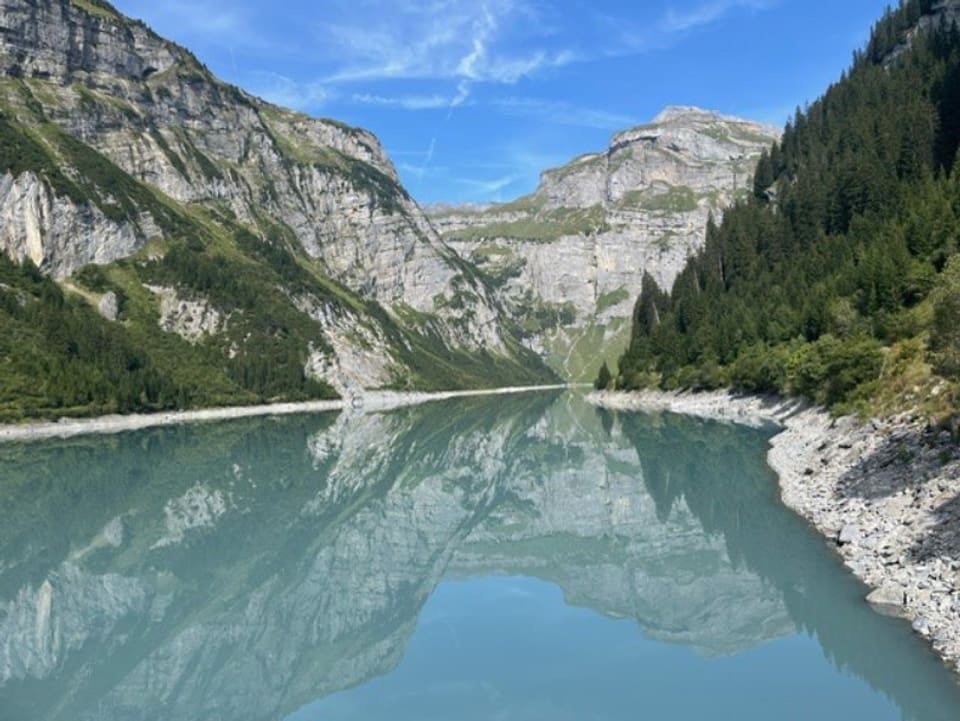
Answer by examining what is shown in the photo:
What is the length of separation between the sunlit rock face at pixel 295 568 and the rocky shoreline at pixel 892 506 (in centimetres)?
340

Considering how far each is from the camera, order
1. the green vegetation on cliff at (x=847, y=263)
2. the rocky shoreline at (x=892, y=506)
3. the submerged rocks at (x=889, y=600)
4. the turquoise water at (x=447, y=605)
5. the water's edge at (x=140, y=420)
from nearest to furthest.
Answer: the turquoise water at (x=447, y=605) < the rocky shoreline at (x=892, y=506) < the submerged rocks at (x=889, y=600) < the green vegetation on cliff at (x=847, y=263) < the water's edge at (x=140, y=420)

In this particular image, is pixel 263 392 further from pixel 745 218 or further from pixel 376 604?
pixel 376 604

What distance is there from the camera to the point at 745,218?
14238 centimetres

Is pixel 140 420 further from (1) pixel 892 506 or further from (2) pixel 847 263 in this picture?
(1) pixel 892 506

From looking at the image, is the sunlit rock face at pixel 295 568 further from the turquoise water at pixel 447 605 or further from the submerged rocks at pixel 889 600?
the submerged rocks at pixel 889 600

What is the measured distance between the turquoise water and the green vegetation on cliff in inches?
402

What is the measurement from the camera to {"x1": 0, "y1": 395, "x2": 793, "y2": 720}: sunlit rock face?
22203 millimetres

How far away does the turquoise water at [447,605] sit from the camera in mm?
18688

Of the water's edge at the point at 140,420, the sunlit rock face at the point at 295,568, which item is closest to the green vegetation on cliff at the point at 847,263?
the sunlit rock face at the point at 295,568

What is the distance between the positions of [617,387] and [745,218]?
41.4 meters

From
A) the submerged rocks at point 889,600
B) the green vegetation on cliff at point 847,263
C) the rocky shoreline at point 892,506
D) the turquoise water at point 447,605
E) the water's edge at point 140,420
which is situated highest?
the green vegetation on cliff at point 847,263

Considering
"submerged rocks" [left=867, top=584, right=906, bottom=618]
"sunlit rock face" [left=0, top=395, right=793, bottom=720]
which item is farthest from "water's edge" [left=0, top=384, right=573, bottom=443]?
"submerged rocks" [left=867, top=584, right=906, bottom=618]

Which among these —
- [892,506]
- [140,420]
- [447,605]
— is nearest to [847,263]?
[892,506]

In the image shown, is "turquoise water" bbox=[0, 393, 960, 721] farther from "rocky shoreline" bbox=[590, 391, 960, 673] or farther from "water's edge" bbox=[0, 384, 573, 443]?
"water's edge" bbox=[0, 384, 573, 443]
